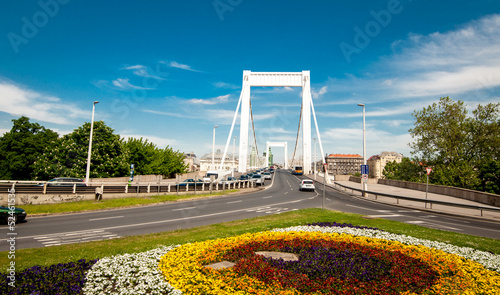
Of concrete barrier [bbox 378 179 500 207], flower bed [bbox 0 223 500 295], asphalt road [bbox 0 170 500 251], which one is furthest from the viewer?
concrete barrier [bbox 378 179 500 207]

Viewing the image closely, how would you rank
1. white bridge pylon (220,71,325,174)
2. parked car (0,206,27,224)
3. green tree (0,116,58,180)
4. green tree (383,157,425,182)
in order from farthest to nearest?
white bridge pylon (220,71,325,174), green tree (0,116,58,180), green tree (383,157,425,182), parked car (0,206,27,224)

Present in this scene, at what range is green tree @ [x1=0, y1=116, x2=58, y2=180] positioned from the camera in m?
47.6

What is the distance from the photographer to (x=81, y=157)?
1516 inches

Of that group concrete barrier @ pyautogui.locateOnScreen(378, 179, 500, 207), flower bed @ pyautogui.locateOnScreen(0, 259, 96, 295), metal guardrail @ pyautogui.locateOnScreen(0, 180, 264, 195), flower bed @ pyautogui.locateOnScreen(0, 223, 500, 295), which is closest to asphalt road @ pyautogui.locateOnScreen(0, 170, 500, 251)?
metal guardrail @ pyautogui.locateOnScreen(0, 180, 264, 195)

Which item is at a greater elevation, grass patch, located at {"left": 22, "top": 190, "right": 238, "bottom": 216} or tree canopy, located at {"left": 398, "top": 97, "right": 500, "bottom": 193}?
tree canopy, located at {"left": 398, "top": 97, "right": 500, "bottom": 193}

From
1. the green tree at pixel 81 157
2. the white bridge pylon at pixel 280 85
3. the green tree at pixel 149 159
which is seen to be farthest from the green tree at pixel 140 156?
the white bridge pylon at pixel 280 85

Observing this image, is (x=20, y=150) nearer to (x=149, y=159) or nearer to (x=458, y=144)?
(x=149, y=159)

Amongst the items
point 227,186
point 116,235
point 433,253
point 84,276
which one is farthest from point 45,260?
point 227,186

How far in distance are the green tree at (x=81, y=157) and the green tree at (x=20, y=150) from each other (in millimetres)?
9764

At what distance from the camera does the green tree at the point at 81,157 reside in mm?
37812

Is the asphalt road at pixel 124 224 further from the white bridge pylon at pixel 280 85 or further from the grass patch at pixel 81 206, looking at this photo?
the white bridge pylon at pixel 280 85

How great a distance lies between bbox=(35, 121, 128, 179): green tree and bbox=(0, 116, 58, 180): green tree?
32.0 ft

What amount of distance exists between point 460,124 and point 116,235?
45.6 m

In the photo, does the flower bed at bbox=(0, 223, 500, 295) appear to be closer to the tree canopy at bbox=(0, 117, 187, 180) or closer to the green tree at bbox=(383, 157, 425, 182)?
the tree canopy at bbox=(0, 117, 187, 180)
